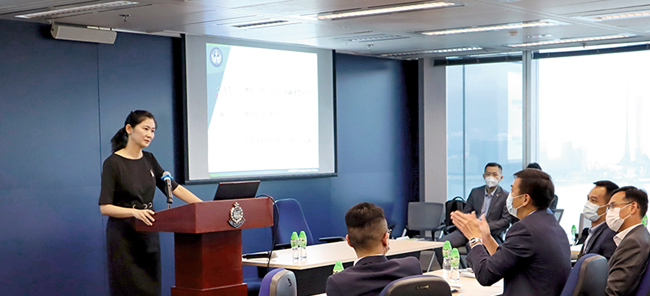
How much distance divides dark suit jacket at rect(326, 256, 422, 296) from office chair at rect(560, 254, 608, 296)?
0.98 metres

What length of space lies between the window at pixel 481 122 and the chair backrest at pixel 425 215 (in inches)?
50.1

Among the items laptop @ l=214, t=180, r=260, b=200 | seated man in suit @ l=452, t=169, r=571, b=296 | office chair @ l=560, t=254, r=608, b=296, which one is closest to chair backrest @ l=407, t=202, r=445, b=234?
laptop @ l=214, t=180, r=260, b=200

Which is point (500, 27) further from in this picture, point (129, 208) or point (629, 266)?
point (129, 208)

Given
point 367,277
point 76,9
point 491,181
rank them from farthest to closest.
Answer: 1. point 491,181
2. point 76,9
3. point 367,277

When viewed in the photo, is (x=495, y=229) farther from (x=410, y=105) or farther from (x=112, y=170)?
(x=112, y=170)

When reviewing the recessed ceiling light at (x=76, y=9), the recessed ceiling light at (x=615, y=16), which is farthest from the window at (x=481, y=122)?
Result: the recessed ceiling light at (x=76, y=9)

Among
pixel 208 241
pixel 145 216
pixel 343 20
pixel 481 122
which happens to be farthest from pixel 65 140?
pixel 481 122

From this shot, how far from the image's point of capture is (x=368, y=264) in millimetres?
3125

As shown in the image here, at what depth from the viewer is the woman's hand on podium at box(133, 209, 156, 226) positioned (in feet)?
15.2

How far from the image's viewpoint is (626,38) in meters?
8.87

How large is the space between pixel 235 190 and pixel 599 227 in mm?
2370

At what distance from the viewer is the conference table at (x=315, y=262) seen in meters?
5.46

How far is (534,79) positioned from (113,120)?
5726 mm

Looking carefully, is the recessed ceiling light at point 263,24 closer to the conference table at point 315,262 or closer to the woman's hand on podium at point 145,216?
the conference table at point 315,262
